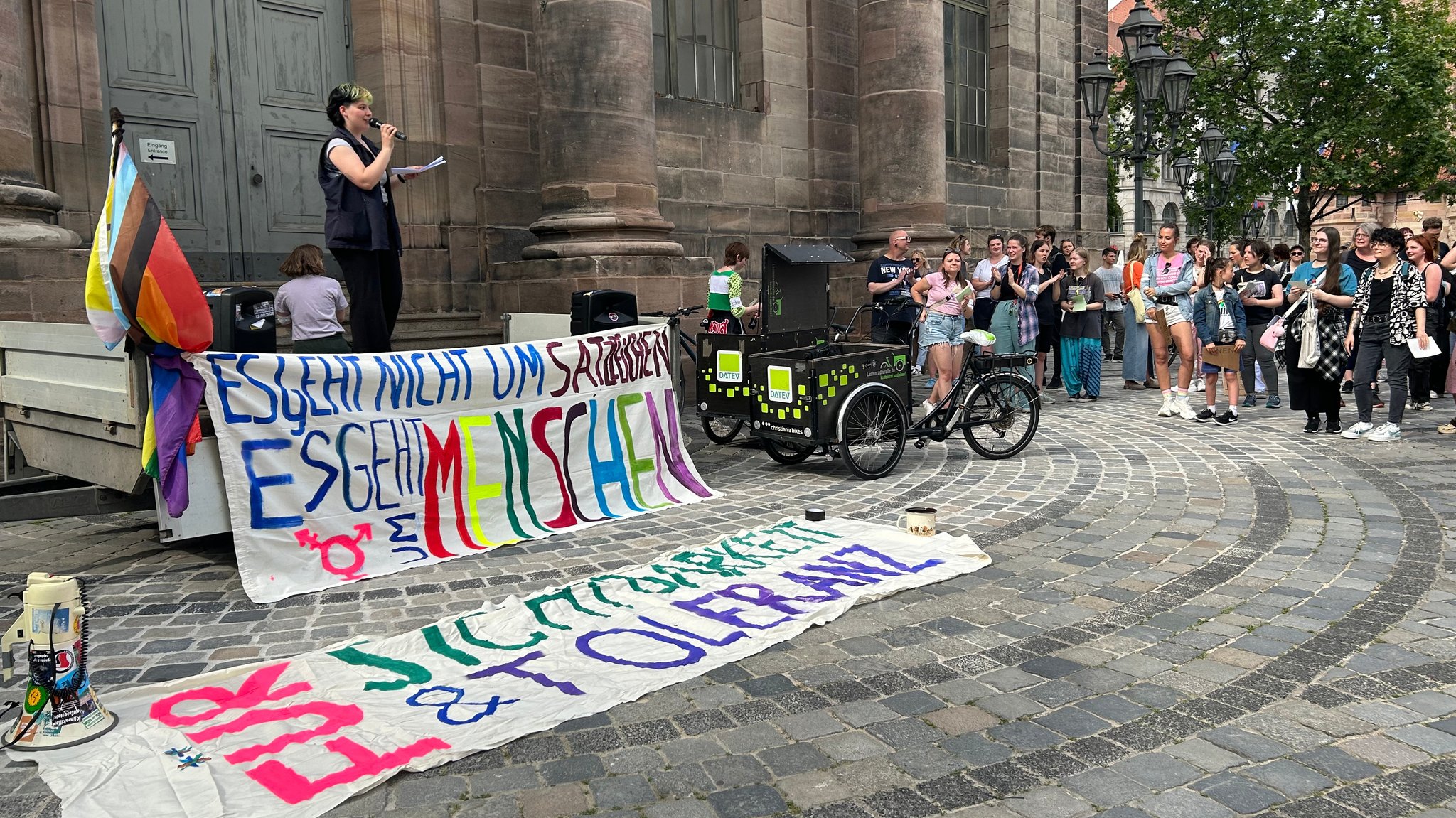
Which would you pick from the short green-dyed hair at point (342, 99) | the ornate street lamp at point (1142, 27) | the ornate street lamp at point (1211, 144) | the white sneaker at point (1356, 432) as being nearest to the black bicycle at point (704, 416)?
the short green-dyed hair at point (342, 99)

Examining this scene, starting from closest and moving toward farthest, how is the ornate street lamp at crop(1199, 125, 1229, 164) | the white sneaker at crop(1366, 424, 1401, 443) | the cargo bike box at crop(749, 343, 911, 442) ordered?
the cargo bike box at crop(749, 343, 911, 442) → the white sneaker at crop(1366, 424, 1401, 443) → the ornate street lamp at crop(1199, 125, 1229, 164)

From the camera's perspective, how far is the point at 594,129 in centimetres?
1112

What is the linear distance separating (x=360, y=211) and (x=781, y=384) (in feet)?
10.8

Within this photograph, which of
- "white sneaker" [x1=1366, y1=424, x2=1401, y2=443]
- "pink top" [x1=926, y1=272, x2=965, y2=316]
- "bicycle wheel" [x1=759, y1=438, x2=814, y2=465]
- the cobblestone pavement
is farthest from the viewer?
"pink top" [x1=926, y1=272, x2=965, y2=316]

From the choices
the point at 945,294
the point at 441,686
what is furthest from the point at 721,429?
the point at 441,686

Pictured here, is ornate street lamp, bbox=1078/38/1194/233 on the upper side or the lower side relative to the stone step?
upper

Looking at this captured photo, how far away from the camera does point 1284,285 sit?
13.4 m

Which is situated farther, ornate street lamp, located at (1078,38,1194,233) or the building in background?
the building in background

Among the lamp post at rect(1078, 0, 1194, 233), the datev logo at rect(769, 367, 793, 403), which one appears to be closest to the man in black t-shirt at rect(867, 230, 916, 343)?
the lamp post at rect(1078, 0, 1194, 233)

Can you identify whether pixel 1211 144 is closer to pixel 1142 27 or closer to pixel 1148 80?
pixel 1142 27

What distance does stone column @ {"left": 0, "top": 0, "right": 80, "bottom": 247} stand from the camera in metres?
7.72

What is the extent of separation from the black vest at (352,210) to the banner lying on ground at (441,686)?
2.89 metres

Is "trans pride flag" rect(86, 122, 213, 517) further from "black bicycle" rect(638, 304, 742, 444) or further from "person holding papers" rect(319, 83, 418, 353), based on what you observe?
"black bicycle" rect(638, 304, 742, 444)

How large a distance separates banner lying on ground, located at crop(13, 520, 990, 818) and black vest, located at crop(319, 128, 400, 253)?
2890mm
